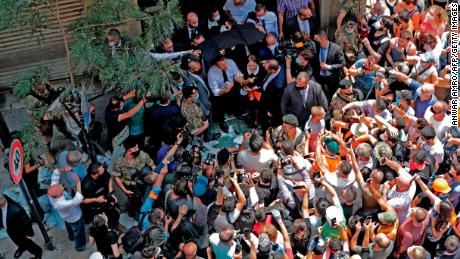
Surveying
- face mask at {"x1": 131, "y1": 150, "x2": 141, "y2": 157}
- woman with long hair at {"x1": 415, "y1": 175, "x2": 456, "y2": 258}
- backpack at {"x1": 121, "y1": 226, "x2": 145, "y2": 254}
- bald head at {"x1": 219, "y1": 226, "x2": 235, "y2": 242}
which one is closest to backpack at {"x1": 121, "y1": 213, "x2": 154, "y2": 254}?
backpack at {"x1": 121, "y1": 226, "x2": 145, "y2": 254}

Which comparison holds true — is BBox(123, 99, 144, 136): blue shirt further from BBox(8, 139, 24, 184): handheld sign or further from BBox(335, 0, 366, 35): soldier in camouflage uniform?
BBox(335, 0, 366, 35): soldier in camouflage uniform

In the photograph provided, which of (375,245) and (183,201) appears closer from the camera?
(375,245)

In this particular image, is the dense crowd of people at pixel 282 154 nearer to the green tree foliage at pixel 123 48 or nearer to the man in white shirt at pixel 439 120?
the man in white shirt at pixel 439 120

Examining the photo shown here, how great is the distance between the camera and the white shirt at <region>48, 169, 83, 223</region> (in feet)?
24.9

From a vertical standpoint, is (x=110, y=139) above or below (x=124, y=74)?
below

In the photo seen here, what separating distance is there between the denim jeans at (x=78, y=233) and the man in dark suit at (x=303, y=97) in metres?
3.47

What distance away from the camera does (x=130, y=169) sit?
→ 8.18 meters

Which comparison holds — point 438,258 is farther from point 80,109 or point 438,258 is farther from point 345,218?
point 80,109

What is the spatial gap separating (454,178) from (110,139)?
511cm

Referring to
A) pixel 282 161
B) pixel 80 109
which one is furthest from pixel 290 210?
pixel 80 109

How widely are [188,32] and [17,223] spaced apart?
4.48 m

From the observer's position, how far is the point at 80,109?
8.73 metres

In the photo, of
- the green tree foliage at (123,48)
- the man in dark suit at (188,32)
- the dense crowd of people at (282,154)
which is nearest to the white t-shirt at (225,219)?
the dense crowd of people at (282,154)

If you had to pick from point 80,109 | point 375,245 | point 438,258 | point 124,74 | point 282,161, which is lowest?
point 438,258
